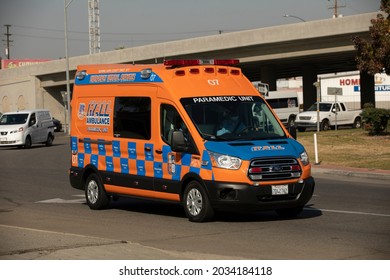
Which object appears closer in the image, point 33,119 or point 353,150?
point 353,150

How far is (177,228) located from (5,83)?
3059 inches

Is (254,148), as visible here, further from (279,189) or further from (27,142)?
(27,142)


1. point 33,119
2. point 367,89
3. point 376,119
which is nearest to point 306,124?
point 376,119

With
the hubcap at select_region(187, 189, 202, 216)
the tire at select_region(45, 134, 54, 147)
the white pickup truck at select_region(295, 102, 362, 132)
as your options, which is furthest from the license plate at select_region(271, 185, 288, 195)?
the white pickup truck at select_region(295, 102, 362, 132)

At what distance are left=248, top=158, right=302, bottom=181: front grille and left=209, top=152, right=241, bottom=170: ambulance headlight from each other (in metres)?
0.21

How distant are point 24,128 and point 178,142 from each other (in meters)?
27.8

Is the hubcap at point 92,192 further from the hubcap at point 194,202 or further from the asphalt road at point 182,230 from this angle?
the hubcap at point 194,202

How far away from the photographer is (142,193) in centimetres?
1396

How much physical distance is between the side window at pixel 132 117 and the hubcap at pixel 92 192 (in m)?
1.14

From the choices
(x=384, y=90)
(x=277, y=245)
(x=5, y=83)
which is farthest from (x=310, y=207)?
(x=384, y=90)

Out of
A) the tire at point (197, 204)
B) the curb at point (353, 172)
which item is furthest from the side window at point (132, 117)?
the curb at point (353, 172)

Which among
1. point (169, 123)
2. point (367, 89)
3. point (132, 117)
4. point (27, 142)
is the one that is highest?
point (367, 89)

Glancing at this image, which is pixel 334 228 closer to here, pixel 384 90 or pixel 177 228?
pixel 177 228

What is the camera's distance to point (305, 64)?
67.9 metres
